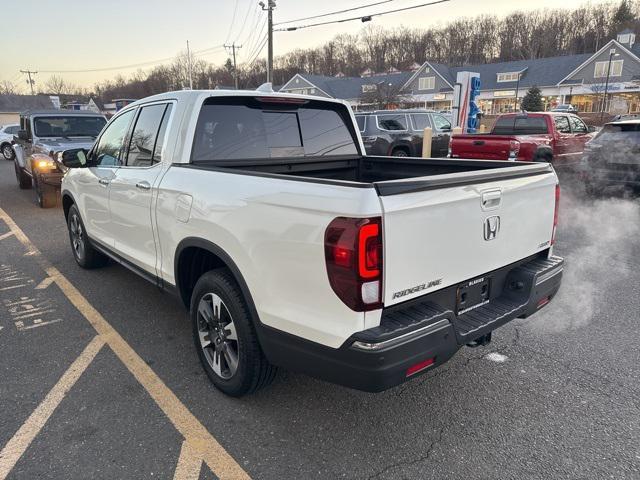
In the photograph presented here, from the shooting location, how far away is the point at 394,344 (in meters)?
2.12

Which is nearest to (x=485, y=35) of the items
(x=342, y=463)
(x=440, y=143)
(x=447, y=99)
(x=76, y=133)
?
(x=447, y=99)

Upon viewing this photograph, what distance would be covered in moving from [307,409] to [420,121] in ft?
41.8

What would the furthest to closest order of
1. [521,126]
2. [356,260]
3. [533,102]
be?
[533,102] < [521,126] < [356,260]

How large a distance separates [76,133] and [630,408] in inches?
452

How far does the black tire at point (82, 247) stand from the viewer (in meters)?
5.34

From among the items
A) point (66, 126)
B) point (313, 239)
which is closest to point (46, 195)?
point (66, 126)

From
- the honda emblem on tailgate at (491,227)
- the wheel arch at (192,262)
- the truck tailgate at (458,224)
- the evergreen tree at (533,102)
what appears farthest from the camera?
the evergreen tree at (533,102)

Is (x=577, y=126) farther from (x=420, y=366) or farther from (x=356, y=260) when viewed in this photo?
(x=356, y=260)

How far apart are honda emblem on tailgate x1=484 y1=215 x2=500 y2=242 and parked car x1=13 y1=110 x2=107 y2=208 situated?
9435 millimetres

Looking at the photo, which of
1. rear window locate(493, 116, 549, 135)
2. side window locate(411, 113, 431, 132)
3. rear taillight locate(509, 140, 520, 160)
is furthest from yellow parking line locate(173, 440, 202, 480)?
side window locate(411, 113, 431, 132)

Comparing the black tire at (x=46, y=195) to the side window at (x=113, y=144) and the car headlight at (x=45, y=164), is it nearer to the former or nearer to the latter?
the car headlight at (x=45, y=164)

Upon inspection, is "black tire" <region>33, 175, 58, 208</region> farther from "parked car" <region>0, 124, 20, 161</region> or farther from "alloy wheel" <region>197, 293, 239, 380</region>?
"parked car" <region>0, 124, 20, 161</region>

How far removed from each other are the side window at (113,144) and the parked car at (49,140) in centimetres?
572

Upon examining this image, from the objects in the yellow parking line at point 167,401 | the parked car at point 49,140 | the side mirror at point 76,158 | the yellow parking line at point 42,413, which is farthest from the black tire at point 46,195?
the yellow parking line at point 42,413
